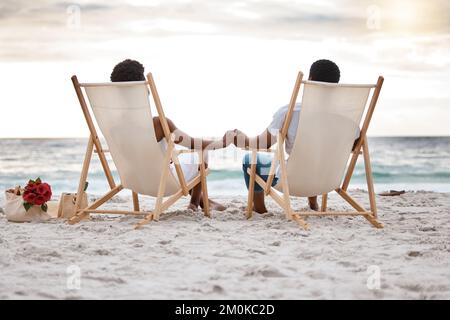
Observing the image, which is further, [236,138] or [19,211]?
[19,211]

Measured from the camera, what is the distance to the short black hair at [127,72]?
164 inches

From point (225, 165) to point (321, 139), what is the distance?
891 centimetres

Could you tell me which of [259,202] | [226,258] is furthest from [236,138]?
[226,258]

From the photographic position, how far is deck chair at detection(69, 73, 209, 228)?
3.98 m

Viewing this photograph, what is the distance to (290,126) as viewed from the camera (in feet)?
14.2

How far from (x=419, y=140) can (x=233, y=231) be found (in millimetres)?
16697

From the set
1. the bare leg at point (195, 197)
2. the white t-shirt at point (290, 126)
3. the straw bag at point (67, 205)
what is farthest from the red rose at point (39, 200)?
the white t-shirt at point (290, 126)

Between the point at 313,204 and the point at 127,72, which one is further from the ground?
the point at 127,72

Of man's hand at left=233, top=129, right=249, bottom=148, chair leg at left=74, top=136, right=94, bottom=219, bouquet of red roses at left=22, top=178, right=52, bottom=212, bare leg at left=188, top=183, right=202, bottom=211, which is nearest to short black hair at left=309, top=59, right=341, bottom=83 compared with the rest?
man's hand at left=233, top=129, right=249, bottom=148

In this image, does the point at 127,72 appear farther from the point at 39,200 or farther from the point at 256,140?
the point at 39,200

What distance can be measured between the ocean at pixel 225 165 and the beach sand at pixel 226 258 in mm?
6069

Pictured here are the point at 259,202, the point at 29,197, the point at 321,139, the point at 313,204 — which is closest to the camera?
the point at 321,139

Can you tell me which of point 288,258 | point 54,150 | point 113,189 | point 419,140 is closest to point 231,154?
point 54,150
